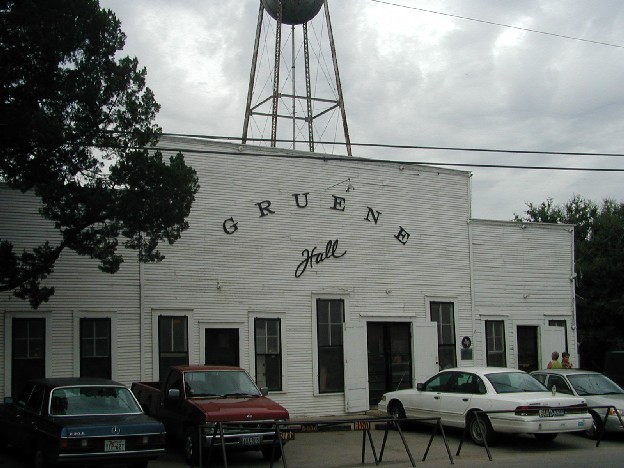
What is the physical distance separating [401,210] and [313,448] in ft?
29.0

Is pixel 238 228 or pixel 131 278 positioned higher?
pixel 238 228

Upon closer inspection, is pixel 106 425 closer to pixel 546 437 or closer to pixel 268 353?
pixel 268 353

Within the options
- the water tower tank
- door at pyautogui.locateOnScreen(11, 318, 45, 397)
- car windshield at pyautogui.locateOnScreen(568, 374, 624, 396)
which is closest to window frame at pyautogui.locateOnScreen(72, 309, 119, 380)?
door at pyautogui.locateOnScreen(11, 318, 45, 397)

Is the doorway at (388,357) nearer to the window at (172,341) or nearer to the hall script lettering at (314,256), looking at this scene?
the hall script lettering at (314,256)

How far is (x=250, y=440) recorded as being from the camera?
13.7m

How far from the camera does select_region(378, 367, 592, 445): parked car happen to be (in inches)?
605

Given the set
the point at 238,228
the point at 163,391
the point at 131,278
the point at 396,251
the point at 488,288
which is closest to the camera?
the point at 163,391

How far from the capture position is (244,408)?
14.0 meters

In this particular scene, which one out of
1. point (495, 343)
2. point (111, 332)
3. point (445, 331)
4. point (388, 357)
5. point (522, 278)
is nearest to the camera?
point (111, 332)

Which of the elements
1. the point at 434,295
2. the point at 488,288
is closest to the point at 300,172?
the point at 434,295

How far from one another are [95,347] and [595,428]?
11.1m

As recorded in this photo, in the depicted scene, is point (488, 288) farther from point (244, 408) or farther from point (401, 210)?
point (244, 408)

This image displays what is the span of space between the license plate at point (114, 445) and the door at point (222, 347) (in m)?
7.69

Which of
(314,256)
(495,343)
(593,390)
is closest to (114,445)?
(314,256)
